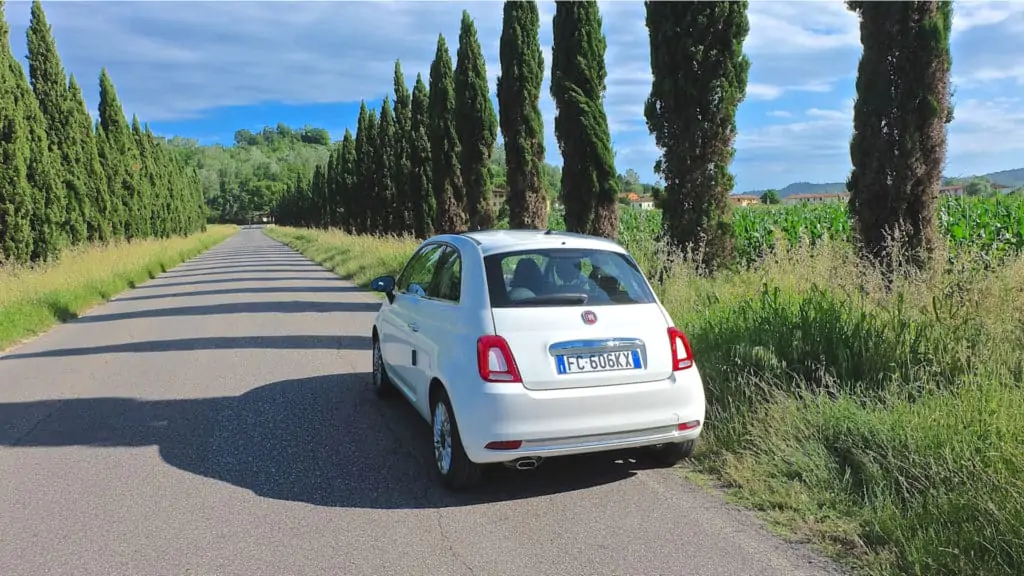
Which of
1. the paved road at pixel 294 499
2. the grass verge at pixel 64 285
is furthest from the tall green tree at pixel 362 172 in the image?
the paved road at pixel 294 499

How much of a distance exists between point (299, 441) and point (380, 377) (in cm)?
146

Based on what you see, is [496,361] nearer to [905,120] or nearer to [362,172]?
[905,120]

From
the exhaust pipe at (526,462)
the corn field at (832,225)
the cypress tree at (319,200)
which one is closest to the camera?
the exhaust pipe at (526,462)

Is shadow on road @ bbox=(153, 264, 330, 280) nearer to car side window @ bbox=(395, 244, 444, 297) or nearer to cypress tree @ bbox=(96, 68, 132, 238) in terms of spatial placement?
cypress tree @ bbox=(96, 68, 132, 238)

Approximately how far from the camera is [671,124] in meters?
10.5

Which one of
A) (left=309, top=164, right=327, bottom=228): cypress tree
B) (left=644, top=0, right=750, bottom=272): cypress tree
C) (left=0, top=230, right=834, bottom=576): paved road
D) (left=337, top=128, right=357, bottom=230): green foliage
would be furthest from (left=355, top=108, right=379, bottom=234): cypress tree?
(left=0, top=230, right=834, bottom=576): paved road

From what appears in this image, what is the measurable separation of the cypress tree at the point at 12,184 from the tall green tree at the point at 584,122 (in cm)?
1395

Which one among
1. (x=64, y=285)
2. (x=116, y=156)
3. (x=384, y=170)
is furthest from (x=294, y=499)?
(x=116, y=156)

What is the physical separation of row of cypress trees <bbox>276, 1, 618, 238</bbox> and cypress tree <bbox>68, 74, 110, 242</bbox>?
12512 millimetres

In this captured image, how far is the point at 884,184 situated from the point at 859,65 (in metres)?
1.46

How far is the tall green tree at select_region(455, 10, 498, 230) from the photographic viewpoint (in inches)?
883

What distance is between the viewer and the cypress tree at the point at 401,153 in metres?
32.3

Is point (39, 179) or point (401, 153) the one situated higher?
point (401, 153)

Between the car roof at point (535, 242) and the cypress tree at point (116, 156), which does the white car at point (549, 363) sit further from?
the cypress tree at point (116, 156)
